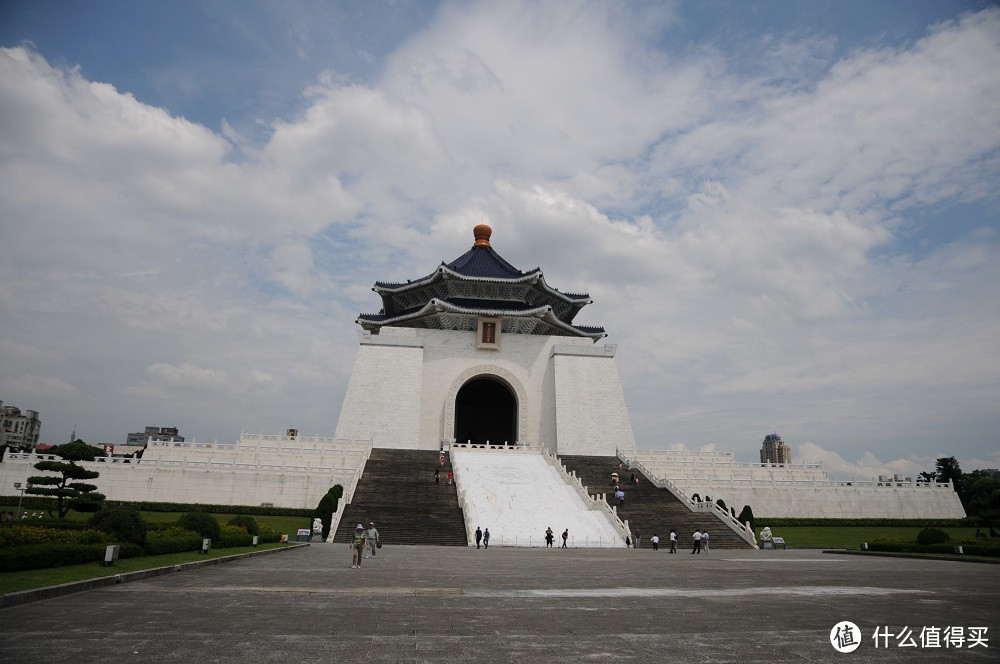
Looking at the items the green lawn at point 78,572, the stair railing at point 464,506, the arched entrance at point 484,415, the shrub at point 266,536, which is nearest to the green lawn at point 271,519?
the shrub at point 266,536

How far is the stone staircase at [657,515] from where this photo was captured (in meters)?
20.1

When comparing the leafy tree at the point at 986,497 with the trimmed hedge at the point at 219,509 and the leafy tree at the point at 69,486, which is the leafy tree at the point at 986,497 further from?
the leafy tree at the point at 69,486

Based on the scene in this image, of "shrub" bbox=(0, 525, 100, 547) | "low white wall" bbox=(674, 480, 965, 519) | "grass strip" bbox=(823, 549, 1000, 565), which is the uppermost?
"low white wall" bbox=(674, 480, 965, 519)

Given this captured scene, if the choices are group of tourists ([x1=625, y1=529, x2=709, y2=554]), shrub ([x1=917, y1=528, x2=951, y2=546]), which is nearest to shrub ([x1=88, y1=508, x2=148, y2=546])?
group of tourists ([x1=625, y1=529, x2=709, y2=554])

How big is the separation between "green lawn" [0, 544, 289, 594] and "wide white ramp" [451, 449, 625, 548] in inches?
379

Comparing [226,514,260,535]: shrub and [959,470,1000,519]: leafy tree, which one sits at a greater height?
[959,470,1000,519]: leafy tree

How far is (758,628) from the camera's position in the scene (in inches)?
235

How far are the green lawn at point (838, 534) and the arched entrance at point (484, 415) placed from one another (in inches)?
857

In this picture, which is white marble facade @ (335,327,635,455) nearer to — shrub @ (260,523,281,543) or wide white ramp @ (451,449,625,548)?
wide white ramp @ (451,449,625,548)

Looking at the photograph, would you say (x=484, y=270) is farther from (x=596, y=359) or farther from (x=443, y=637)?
(x=443, y=637)

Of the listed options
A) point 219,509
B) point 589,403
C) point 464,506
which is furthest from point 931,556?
point 219,509

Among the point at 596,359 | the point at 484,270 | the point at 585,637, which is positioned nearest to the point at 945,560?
the point at 585,637

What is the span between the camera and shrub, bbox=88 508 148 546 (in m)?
10.9

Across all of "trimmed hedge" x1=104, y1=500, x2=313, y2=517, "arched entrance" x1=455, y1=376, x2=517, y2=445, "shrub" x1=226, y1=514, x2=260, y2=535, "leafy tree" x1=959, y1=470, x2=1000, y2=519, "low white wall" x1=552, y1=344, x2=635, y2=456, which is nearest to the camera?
"shrub" x1=226, y1=514, x2=260, y2=535
